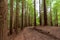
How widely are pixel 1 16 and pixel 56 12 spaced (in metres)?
17.8

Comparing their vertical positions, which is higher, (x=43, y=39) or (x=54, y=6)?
(x=54, y=6)

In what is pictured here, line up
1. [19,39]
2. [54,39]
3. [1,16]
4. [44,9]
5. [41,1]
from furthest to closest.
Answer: [41,1] → [44,9] → [19,39] → [54,39] → [1,16]

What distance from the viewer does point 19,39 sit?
805 cm

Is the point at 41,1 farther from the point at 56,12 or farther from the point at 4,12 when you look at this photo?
the point at 4,12

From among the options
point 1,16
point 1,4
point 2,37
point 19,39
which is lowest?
point 19,39

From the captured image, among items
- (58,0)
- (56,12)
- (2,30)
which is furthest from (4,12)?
(56,12)

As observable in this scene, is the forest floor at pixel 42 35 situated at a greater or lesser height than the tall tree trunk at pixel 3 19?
lesser

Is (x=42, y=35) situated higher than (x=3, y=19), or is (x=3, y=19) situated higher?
(x=3, y=19)

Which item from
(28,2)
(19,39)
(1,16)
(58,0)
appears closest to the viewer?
(1,16)

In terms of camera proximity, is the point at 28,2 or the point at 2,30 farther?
the point at 28,2

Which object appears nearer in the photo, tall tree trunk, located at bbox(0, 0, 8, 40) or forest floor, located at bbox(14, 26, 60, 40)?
tall tree trunk, located at bbox(0, 0, 8, 40)

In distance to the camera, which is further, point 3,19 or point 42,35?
point 42,35

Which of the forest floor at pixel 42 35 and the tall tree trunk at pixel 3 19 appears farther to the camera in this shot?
the forest floor at pixel 42 35

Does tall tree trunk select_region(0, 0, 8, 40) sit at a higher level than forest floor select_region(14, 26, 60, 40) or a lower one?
higher
